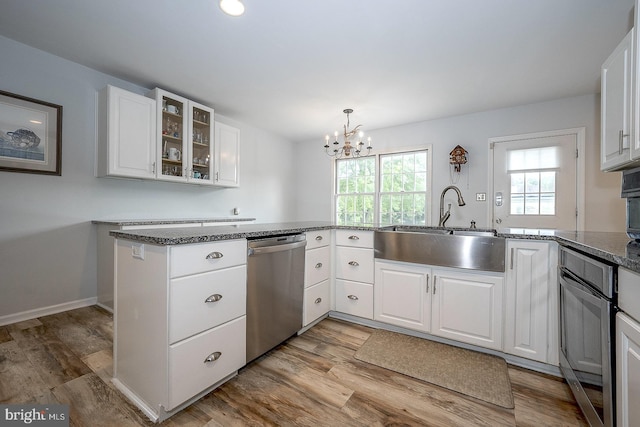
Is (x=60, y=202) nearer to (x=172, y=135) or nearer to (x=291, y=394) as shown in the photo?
(x=172, y=135)

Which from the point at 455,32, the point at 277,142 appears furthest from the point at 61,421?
the point at 277,142

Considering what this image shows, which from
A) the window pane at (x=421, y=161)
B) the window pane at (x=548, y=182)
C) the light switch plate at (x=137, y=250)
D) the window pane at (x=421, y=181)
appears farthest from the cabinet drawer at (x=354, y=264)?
the window pane at (x=548, y=182)

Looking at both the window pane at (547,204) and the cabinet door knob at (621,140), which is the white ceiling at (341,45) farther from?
the window pane at (547,204)

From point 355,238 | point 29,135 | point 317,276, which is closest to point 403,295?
point 355,238

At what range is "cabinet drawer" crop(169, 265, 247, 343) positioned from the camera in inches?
50.0

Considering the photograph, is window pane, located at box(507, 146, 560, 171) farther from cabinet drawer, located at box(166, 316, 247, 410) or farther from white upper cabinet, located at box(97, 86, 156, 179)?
white upper cabinet, located at box(97, 86, 156, 179)

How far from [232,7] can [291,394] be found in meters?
2.53

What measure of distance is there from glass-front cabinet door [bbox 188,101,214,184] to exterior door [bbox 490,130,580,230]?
389 centimetres

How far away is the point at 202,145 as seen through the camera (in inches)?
140

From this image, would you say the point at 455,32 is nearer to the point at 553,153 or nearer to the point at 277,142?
the point at 553,153

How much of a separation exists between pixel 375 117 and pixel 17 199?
414 cm

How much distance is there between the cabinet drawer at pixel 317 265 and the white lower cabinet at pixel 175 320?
2.30ft

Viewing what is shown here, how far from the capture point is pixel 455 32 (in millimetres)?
2139

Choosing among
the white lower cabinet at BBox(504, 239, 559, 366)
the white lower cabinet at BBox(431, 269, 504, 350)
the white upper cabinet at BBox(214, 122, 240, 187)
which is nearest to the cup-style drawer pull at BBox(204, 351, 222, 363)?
the white lower cabinet at BBox(431, 269, 504, 350)
